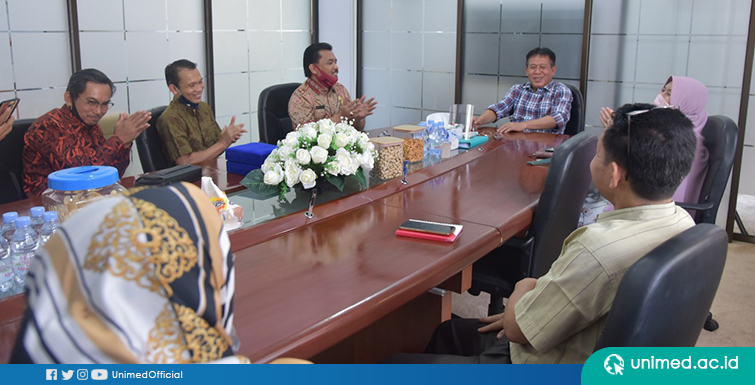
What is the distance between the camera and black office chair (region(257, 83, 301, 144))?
13.3ft

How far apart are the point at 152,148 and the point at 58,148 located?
0.54 m

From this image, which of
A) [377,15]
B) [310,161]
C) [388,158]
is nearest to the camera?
[310,161]

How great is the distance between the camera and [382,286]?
1.63m

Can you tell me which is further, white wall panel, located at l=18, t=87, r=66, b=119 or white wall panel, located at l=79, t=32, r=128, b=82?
white wall panel, located at l=79, t=32, r=128, b=82

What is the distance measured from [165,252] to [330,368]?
38 centimetres

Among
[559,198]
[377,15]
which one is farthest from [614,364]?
[377,15]

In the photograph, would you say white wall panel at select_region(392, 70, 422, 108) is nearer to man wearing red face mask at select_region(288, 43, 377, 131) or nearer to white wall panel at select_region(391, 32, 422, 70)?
white wall panel at select_region(391, 32, 422, 70)

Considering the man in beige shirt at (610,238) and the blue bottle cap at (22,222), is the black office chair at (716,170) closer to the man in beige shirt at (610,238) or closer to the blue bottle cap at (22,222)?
the man in beige shirt at (610,238)

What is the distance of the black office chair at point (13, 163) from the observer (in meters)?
2.76

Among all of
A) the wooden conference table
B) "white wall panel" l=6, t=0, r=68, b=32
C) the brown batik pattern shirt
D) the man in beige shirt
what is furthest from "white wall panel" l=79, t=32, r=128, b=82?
the man in beige shirt

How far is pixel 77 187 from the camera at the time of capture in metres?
1.85

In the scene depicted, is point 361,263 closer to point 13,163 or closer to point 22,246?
point 22,246

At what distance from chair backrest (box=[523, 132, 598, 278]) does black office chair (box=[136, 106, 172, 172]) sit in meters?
1.96

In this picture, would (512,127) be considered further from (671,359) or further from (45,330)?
(45,330)
